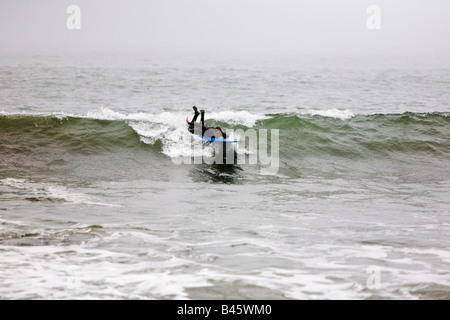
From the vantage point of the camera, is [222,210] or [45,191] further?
[45,191]

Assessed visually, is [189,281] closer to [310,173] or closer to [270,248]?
[270,248]

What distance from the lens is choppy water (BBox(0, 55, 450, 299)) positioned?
24.2ft

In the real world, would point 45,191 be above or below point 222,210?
above

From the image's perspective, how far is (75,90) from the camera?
3675 cm

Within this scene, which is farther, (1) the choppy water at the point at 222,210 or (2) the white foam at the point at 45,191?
(2) the white foam at the point at 45,191

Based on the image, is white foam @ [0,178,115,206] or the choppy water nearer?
the choppy water

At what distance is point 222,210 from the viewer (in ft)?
37.7

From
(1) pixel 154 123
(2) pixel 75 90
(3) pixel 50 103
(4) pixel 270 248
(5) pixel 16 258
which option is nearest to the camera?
(5) pixel 16 258

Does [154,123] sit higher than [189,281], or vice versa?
[154,123]

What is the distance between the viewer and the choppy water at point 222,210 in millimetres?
7367
